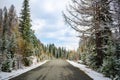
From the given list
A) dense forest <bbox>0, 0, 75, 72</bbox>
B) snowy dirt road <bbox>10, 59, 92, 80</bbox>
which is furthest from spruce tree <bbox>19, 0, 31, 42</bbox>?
snowy dirt road <bbox>10, 59, 92, 80</bbox>

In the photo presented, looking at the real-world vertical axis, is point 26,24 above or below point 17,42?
above

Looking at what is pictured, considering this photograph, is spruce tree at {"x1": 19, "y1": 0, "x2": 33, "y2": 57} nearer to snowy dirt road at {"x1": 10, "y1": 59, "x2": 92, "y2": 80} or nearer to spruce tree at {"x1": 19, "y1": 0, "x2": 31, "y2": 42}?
spruce tree at {"x1": 19, "y1": 0, "x2": 31, "y2": 42}

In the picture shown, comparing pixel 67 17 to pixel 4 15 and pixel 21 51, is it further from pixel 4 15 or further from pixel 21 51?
pixel 4 15

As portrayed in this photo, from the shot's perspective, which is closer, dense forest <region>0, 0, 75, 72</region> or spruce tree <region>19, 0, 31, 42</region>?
dense forest <region>0, 0, 75, 72</region>

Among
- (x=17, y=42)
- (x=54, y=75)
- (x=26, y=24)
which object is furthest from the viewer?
(x=26, y=24)

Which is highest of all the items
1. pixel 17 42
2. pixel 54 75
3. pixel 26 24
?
pixel 26 24

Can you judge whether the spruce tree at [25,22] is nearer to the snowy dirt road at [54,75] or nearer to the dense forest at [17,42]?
the dense forest at [17,42]

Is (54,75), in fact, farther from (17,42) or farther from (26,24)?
(26,24)

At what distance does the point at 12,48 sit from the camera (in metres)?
34.3

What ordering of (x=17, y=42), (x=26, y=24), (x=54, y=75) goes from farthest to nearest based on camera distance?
(x=26, y=24) → (x=17, y=42) → (x=54, y=75)

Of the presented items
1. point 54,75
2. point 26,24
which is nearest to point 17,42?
point 26,24

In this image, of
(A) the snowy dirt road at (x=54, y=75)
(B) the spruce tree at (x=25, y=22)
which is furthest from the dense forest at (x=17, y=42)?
(A) the snowy dirt road at (x=54, y=75)

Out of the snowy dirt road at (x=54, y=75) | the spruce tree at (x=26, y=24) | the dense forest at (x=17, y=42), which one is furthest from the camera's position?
the spruce tree at (x=26, y=24)

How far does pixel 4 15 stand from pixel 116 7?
71.0 m
